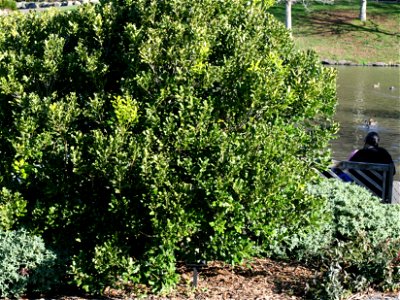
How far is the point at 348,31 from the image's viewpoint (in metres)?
44.9

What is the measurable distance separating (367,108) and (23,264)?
20.8 meters

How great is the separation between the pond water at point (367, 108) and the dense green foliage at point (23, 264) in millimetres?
10431

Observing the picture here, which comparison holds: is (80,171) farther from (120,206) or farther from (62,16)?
(62,16)

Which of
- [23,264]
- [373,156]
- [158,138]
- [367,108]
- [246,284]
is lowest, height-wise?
[246,284]

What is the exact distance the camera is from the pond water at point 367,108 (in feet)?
64.7

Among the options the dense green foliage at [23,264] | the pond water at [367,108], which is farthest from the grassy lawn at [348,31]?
the dense green foliage at [23,264]

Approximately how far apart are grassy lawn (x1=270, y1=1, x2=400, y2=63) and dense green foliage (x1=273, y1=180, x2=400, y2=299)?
3283 cm

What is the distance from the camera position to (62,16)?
8070 mm

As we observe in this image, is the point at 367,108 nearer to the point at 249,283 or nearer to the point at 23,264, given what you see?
the point at 249,283

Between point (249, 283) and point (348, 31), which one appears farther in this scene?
point (348, 31)

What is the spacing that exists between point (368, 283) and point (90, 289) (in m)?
2.96

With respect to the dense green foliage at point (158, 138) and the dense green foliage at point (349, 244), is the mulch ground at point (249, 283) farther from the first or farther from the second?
the dense green foliage at point (158, 138)

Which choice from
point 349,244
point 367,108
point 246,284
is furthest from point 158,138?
point 367,108

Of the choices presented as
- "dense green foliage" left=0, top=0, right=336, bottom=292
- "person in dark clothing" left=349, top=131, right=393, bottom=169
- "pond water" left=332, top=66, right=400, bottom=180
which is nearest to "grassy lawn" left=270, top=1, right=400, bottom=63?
"pond water" left=332, top=66, right=400, bottom=180
